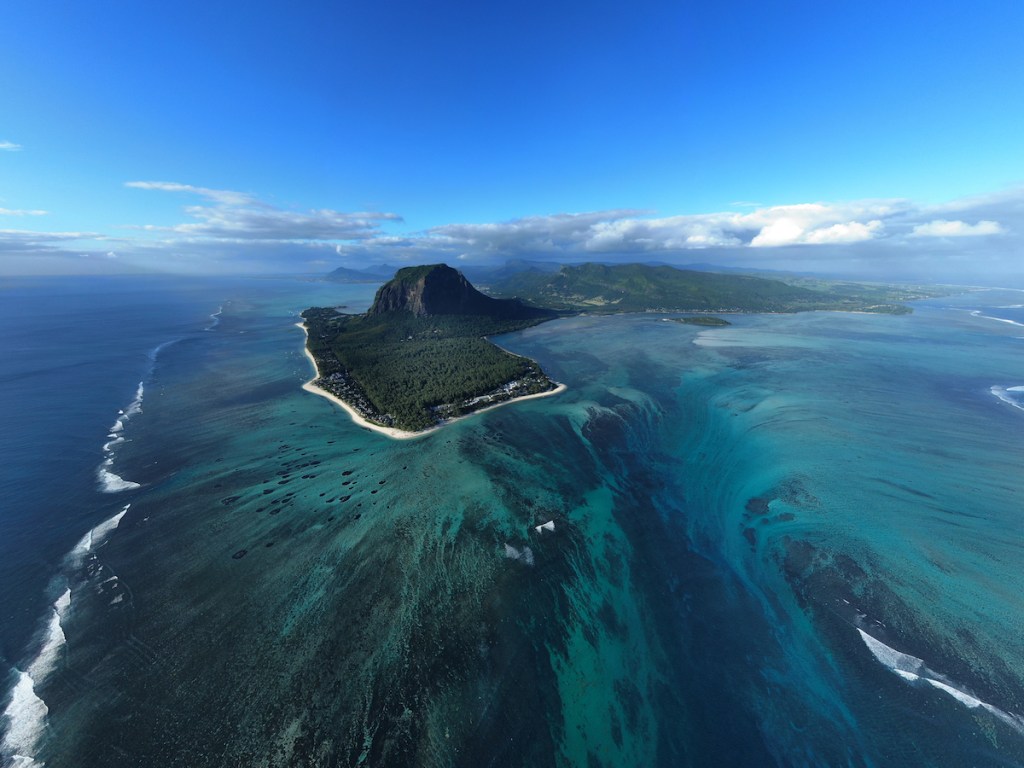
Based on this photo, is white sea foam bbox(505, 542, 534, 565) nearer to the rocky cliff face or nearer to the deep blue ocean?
the deep blue ocean

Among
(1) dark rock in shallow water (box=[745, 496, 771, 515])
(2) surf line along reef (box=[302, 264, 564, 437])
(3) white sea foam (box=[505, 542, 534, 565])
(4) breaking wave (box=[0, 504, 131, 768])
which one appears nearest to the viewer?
(4) breaking wave (box=[0, 504, 131, 768])

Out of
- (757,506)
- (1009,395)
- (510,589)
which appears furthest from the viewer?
(1009,395)

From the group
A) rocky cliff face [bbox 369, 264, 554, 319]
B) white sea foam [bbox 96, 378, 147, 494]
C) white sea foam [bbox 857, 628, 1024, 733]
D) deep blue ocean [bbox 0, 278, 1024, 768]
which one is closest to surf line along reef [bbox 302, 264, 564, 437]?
rocky cliff face [bbox 369, 264, 554, 319]

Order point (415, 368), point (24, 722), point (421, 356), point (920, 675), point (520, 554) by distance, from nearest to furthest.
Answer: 1. point (24, 722)
2. point (920, 675)
3. point (520, 554)
4. point (415, 368)
5. point (421, 356)

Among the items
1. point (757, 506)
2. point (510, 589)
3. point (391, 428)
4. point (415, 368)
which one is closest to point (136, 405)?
point (391, 428)

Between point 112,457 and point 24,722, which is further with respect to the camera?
point 112,457

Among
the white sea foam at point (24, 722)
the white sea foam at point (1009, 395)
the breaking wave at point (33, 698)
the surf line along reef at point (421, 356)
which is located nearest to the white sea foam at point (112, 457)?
the breaking wave at point (33, 698)

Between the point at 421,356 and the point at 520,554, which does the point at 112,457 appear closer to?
the point at 520,554

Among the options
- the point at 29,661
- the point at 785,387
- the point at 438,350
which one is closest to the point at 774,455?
the point at 785,387
